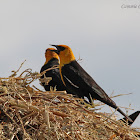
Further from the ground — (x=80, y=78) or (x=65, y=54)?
(x=65, y=54)

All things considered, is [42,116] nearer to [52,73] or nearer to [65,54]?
[65,54]

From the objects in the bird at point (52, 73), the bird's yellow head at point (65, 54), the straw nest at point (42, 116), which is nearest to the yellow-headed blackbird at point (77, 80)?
the bird's yellow head at point (65, 54)

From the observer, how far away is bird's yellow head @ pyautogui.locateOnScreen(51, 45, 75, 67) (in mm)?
6602

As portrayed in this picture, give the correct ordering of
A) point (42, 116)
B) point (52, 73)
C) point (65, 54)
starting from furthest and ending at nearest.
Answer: point (52, 73), point (65, 54), point (42, 116)

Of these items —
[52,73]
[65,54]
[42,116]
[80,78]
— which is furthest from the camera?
[52,73]

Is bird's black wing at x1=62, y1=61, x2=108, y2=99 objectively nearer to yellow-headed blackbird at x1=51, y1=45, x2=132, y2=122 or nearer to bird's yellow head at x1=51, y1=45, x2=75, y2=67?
yellow-headed blackbird at x1=51, y1=45, x2=132, y2=122

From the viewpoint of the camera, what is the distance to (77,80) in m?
6.21

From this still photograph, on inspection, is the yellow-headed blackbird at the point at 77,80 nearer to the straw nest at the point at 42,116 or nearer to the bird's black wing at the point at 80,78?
the bird's black wing at the point at 80,78

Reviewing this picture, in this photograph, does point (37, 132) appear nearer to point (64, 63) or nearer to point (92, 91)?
point (92, 91)

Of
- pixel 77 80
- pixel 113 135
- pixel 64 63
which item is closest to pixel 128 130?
pixel 113 135

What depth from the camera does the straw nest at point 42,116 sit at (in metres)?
3.56

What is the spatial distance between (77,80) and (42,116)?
2589 millimetres

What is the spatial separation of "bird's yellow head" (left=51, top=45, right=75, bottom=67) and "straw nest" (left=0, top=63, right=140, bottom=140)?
2.41 meters

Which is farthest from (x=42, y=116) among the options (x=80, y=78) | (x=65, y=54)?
(x=65, y=54)
